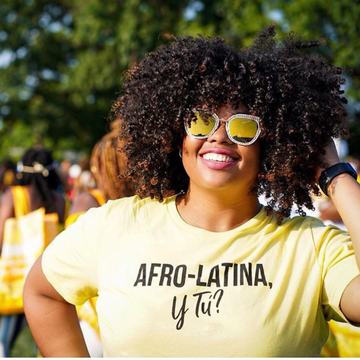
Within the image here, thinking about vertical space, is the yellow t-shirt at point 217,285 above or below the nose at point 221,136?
below

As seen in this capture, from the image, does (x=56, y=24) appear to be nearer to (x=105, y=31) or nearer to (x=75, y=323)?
(x=105, y=31)

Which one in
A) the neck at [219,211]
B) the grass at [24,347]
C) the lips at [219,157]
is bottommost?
the grass at [24,347]

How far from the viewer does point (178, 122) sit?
2506 mm

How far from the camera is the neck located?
8.19 feet

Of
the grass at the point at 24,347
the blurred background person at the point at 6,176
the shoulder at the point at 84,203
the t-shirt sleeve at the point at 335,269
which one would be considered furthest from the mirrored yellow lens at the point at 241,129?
the blurred background person at the point at 6,176

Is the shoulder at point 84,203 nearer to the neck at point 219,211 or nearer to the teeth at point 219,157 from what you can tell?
the neck at point 219,211

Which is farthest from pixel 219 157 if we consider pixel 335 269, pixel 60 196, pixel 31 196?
pixel 60 196

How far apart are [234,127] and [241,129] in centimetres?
3

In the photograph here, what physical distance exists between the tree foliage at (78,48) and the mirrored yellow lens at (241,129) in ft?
51.6

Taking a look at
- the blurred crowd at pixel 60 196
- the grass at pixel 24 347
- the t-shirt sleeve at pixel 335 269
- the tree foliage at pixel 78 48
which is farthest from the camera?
the tree foliage at pixel 78 48

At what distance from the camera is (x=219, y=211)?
2512 mm

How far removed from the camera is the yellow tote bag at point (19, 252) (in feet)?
17.8

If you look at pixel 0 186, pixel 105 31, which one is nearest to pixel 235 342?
pixel 0 186

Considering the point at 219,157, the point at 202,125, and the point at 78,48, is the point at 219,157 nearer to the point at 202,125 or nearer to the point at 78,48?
the point at 202,125
